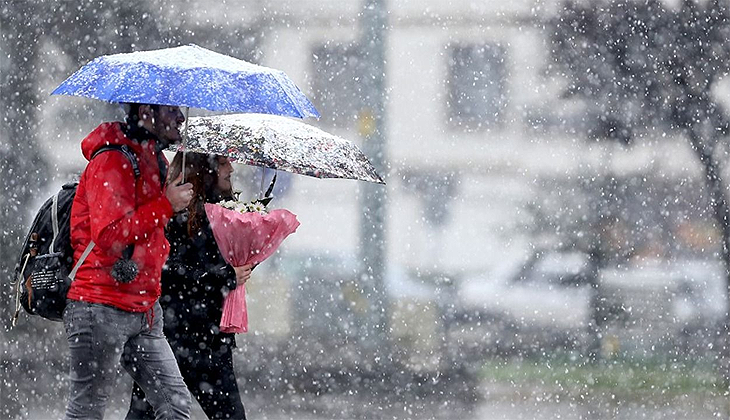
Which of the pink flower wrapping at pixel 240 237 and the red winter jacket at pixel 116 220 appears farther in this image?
the pink flower wrapping at pixel 240 237

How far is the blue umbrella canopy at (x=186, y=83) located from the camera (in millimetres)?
4082

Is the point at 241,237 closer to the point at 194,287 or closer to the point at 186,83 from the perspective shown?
the point at 194,287

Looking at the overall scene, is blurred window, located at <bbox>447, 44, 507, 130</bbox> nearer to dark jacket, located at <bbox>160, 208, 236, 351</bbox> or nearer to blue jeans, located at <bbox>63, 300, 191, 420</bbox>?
dark jacket, located at <bbox>160, 208, 236, 351</bbox>

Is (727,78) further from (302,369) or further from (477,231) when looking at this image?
(477,231)

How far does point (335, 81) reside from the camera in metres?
16.8

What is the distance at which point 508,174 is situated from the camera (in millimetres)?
17750

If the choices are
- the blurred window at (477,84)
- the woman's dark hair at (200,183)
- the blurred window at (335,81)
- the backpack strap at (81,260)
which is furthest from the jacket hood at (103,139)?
the blurred window at (477,84)

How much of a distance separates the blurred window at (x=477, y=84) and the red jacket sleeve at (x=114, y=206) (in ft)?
43.1

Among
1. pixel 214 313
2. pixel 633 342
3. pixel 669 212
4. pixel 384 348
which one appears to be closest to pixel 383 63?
pixel 384 348

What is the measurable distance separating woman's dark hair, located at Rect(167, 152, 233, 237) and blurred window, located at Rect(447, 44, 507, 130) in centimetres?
1236

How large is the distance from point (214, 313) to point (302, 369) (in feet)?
20.1

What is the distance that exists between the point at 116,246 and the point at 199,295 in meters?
0.86

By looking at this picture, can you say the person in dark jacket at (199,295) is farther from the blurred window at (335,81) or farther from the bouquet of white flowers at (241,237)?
the blurred window at (335,81)

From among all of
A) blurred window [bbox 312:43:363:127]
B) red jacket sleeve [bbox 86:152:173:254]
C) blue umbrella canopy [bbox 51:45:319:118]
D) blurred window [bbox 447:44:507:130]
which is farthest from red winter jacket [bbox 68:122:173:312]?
blurred window [bbox 447:44:507:130]
